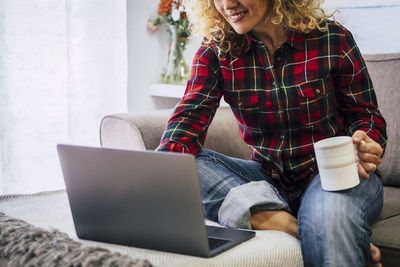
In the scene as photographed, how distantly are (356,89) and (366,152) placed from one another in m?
0.23

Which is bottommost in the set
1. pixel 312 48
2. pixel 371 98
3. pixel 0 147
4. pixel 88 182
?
pixel 0 147

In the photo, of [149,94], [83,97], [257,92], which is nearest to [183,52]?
[149,94]

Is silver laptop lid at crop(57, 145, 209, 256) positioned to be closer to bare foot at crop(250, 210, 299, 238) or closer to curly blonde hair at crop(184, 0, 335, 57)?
bare foot at crop(250, 210, 299, 238)

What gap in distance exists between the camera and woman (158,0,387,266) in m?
1.31

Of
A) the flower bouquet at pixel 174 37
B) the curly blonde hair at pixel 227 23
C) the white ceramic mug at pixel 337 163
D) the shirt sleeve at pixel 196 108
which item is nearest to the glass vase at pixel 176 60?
the flower bouquet at pixel 174 37

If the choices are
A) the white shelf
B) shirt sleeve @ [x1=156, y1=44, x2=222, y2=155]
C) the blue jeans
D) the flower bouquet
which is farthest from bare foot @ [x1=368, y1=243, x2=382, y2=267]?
the flower bouquet

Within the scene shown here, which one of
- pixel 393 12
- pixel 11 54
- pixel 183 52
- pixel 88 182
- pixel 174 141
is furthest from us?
pixel 183 52

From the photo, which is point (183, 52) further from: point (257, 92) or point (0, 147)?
point (257, 92)

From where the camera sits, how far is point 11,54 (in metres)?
2.15

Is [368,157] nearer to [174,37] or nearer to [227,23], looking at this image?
[227,23]

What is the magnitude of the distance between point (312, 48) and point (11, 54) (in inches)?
50.5

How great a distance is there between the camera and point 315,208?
3.60 ft

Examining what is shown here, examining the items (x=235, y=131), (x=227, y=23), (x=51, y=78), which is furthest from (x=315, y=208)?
(x=51, y=78)

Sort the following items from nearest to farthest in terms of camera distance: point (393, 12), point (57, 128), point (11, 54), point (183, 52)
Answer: point (393, 12) → point (11, 54) → point (57, 128) → point (183, 52)
